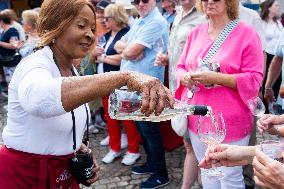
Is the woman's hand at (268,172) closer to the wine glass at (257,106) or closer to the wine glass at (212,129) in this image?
the wine glass at (212,129)

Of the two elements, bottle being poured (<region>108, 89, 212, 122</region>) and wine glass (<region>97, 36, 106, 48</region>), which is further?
wine glass (<region>97, 36, 106, 48</region>)

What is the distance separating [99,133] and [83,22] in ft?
14.4

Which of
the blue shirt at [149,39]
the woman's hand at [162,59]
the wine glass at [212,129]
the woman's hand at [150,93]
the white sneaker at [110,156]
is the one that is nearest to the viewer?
the woman's hand at [150,93]

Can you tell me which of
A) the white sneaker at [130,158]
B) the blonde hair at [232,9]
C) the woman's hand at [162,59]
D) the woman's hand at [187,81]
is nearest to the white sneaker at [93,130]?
the white sneaker at [130,158]

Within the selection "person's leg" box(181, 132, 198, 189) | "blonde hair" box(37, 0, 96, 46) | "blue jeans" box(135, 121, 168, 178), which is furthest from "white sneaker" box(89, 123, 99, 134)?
"blonde hair" box(37, 0, 96, 46)

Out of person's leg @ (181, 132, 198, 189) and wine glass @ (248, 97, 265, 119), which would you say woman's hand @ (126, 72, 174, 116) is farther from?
person's leg @ (181, 132, 198, 189)

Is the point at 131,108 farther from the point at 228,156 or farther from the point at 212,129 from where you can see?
the point at 212,129

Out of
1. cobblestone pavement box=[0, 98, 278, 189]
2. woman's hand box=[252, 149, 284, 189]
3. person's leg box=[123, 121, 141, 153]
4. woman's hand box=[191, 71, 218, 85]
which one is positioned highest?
woman's hand box=[252, 149, 284, 189]

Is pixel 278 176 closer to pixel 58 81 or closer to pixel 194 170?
pixel 58 81

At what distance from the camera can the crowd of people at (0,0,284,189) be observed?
1.52m

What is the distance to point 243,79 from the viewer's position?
3133 mm

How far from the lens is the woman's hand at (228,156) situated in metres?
2.26

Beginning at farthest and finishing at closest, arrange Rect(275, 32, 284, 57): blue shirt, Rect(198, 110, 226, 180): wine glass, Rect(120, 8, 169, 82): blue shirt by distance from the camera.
Result: Rect(120, 8, 169, 82): blue shirt < Rect(275, 32, 284, 57): blue shirt < Rect(198, 110, 226, 180): wine glass

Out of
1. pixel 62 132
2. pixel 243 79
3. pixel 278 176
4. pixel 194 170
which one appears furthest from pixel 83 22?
pixel 194 170
